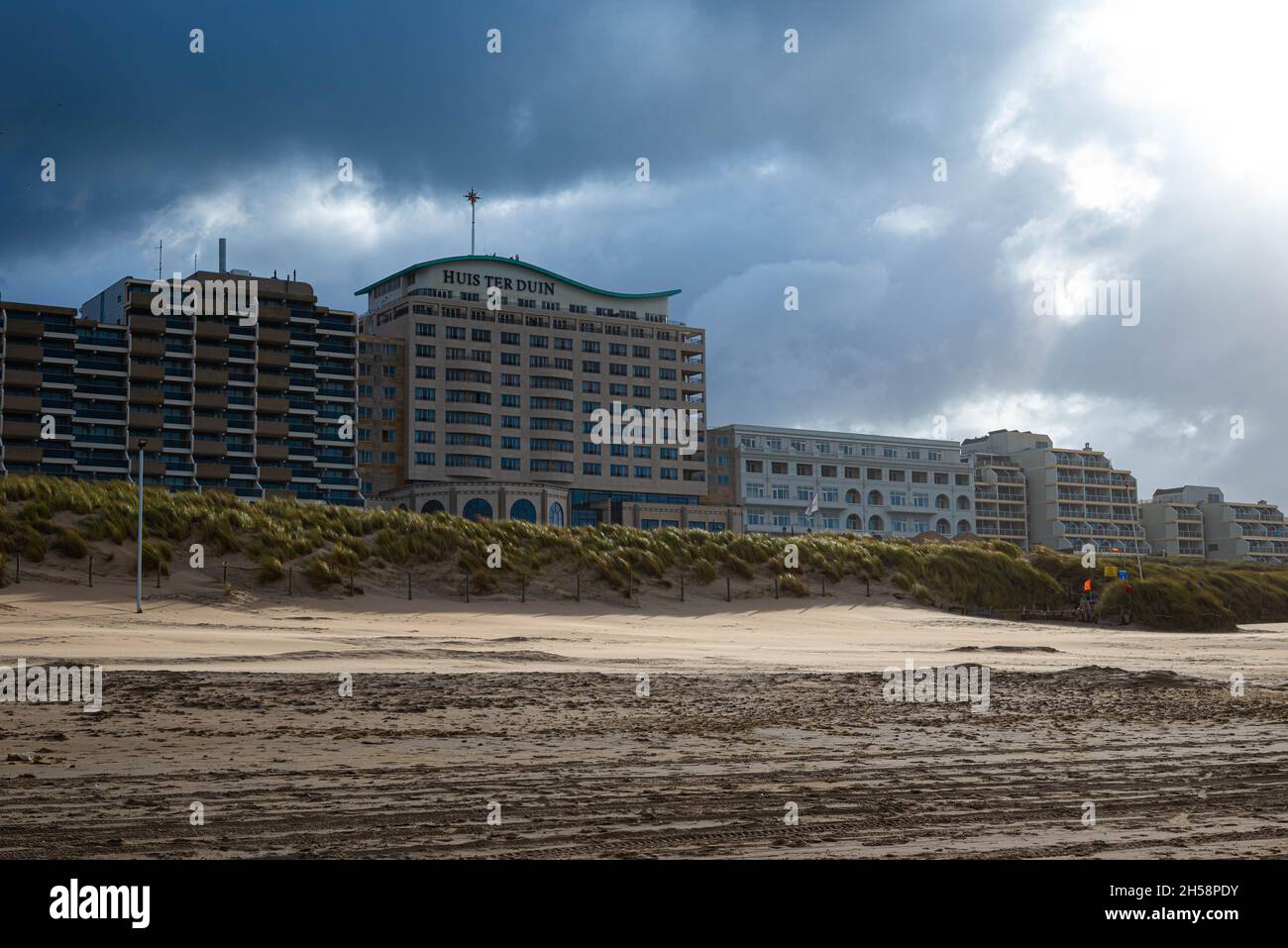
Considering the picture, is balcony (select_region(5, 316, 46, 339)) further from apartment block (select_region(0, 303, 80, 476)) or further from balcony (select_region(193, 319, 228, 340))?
balcony (select_region(193, 319, 228, 340))

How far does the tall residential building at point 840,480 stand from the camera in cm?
14650

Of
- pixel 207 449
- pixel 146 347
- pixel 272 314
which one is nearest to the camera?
pixel 146 347

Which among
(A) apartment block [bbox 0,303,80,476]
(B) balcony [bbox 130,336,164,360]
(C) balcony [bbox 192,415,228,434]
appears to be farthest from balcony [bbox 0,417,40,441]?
(C) balcony [bbox 192,415,228,434]

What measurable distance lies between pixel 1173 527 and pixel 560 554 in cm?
15451

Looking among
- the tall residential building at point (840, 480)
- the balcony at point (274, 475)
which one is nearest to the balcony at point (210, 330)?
the balcony at point (274, 475)

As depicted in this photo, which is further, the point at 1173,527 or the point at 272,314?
the point at 1173,527

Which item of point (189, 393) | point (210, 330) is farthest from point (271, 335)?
point (189, 393)

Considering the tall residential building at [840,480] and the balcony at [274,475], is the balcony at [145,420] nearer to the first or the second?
the balcony at [274,475]

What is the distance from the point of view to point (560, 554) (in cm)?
4647

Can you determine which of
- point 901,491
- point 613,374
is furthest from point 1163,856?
point 901,491

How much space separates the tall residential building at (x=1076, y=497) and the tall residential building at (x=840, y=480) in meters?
13.4

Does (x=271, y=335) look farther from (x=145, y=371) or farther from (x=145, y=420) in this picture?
(x=145, y=420)

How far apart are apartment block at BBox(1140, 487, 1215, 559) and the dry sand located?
163 meters
